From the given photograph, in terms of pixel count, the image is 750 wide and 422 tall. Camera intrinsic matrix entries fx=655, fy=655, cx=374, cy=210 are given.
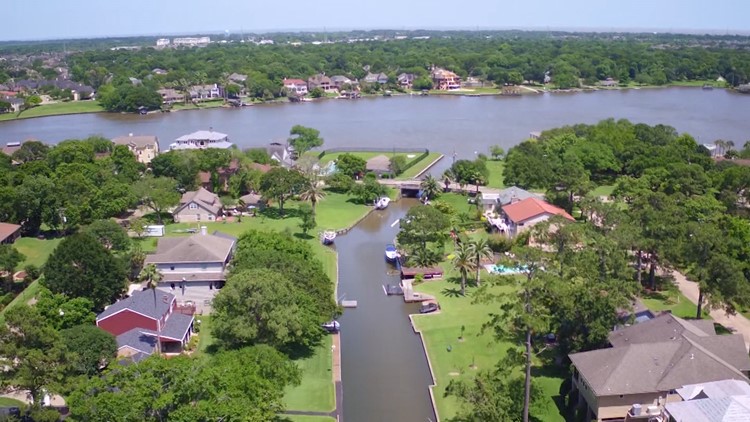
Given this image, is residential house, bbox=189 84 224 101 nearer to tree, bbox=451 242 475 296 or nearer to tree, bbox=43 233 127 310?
tree, bbox=43 233 127 310

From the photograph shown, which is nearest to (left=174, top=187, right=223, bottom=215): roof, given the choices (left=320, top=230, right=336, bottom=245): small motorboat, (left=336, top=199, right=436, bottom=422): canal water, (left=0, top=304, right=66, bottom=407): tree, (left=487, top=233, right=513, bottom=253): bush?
(left=320, top=230, right=336, bottom=245): small motorboat

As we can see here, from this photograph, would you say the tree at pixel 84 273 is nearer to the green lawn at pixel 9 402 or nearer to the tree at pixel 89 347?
the tree at pixel 89 347

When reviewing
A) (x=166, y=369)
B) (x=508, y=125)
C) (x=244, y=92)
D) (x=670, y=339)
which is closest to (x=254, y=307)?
(x=166, y=369)

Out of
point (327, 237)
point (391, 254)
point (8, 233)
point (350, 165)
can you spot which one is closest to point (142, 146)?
point (350, 165)

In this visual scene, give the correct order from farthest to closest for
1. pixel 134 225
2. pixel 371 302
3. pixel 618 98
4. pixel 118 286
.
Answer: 1. pixel 618 98
2. pixel 134 225
3. pixel 371 302
4. pixel 118 286

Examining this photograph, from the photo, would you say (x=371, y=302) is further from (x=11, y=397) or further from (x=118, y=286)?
(x=11, y=397)
